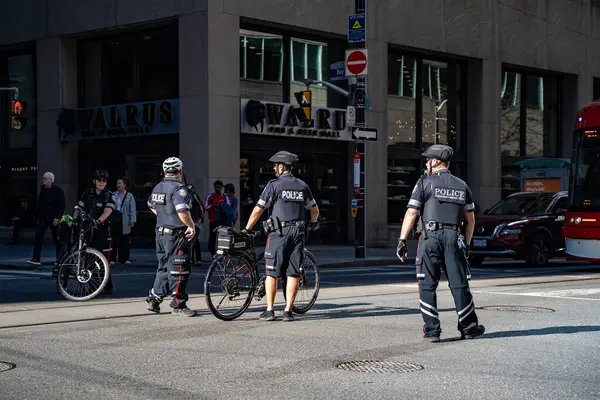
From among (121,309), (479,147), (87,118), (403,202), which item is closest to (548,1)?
(479,147)

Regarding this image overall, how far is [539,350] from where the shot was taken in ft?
27.2

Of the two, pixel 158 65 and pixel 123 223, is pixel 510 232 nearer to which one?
pixel 123 223

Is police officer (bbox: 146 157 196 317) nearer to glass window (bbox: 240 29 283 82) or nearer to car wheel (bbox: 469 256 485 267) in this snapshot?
car wheel (bbox: 469 256 485 267)

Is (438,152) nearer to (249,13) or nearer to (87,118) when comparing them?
(249,13)

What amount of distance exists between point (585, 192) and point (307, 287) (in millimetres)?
9226

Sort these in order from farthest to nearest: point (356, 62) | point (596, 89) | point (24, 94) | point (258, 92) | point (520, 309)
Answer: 1. point (596, 89)
2. point (24, 94)
3. point (258, 92)
4. point (356, 62)
5. point (520, 309)

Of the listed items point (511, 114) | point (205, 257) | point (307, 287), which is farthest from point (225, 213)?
point (511, 114)

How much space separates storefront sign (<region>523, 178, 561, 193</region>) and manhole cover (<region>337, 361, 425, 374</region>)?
844 inches

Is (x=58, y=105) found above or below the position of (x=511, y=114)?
below

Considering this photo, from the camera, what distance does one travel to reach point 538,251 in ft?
67.3

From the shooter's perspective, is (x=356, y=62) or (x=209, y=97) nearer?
(x=356, y=62)

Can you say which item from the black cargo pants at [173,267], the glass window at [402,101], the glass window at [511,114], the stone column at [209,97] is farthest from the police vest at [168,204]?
the glass window at [511,114]

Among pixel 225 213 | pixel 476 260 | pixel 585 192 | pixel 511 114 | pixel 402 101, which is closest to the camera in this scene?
pixel 585 192

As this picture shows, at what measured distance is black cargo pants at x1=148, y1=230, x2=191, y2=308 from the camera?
419 inches
